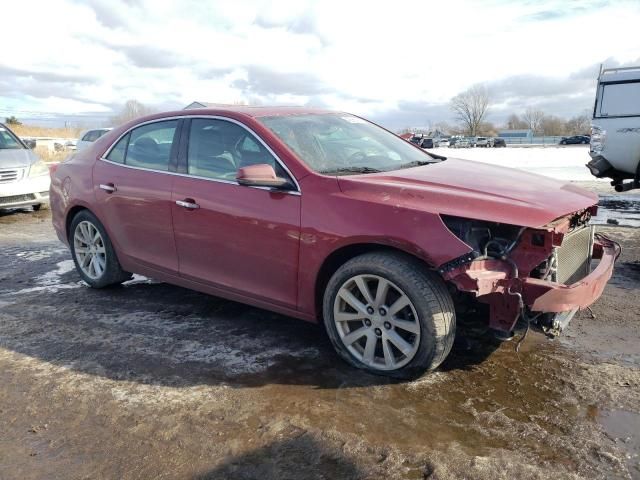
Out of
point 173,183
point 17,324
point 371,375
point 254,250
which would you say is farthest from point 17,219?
point 371,375

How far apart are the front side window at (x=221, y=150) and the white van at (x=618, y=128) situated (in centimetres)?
672

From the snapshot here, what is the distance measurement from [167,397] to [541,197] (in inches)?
100

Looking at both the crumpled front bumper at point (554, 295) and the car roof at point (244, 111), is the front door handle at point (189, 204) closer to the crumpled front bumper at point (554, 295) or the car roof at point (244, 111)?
the car roof at point (244, 111)

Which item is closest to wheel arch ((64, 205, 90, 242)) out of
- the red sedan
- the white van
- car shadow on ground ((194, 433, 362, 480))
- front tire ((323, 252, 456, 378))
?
the red sedan

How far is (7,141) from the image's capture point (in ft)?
35.1

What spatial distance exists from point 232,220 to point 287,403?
1.35 m

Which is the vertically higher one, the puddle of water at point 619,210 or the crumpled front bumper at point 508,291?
the crumpled front bumper at point 508,291

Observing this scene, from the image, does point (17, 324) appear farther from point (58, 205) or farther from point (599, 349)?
point (599, 349)

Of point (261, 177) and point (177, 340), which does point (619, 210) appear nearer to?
point (261, 177)

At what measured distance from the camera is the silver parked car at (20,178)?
9664 mm

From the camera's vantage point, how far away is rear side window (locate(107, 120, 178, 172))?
4.39 metres

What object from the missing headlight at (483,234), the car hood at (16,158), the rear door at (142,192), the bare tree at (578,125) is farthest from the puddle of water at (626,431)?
the bare tree at (578,125)

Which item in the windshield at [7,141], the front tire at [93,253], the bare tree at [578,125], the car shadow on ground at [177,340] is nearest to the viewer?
the car shadow on ground at [177,340]

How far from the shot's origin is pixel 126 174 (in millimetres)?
4633
